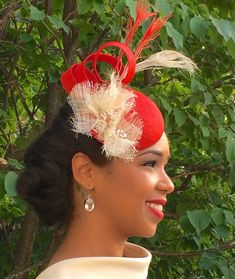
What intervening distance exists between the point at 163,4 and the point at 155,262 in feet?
4.23

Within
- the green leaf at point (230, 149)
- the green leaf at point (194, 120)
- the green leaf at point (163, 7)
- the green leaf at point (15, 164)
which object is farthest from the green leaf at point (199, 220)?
the green leaf at point (163, 7)

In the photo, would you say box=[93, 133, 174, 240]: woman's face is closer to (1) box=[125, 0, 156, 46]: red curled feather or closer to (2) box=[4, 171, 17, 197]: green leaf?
(1) box=[125, 0, 156, 46]: red curled feather

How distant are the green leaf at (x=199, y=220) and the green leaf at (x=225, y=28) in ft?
Answer: 1.92

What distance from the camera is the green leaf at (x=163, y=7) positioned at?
7.45ft

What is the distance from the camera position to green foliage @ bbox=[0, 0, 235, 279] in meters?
2.52

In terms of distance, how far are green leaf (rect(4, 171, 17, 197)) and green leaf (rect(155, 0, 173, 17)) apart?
621 mm

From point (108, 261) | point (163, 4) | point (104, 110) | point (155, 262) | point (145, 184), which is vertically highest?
point (163, 4)

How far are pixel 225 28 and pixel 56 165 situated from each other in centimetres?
80

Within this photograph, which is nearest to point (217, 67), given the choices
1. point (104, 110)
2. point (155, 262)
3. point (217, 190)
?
point (217, 190)

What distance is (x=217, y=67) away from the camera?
3.13 m

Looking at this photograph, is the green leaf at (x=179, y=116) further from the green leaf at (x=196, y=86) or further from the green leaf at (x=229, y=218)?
the green leaf at (x=229, y=218)

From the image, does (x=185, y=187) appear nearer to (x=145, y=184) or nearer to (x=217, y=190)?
(x=217, y=190)

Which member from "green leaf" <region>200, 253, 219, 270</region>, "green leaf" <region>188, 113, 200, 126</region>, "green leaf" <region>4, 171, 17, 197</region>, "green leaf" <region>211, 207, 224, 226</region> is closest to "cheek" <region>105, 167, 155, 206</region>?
"green leaf" <region>4, 171, 17, 197</region>

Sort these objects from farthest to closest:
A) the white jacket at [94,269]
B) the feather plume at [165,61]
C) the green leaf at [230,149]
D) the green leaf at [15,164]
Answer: the green leaf at [230,149]
the green leaf at [15,164]
the feather plume at [165,61]
the white jacket at [94,269]
